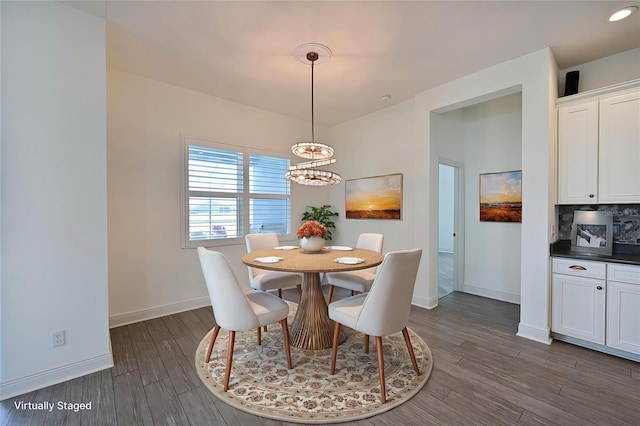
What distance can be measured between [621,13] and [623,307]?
8.00ft

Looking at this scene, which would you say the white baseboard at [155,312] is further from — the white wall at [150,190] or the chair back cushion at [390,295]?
the chair back cushion at [390,295]

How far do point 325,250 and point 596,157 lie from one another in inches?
111

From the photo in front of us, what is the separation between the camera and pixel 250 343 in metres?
2.66

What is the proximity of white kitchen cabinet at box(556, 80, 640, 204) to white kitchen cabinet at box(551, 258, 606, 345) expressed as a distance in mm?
671

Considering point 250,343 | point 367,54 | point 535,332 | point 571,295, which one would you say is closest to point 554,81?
point 367,54

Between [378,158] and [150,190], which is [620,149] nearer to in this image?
[378,158]

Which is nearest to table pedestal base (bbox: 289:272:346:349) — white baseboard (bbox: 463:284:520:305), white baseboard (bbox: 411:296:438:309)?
white baseboard (bbox: 411:296:438:309)

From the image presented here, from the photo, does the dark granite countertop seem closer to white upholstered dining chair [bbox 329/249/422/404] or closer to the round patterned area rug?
the round patterned area rug

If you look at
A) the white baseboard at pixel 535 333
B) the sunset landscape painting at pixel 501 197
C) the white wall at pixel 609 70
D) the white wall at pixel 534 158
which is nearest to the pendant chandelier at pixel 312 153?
the white wall at pixel 534 158

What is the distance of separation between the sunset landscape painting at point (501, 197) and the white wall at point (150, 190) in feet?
12.8

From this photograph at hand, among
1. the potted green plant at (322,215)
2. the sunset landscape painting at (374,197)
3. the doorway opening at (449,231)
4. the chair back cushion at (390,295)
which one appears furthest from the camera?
the potted green plant at (322,215)

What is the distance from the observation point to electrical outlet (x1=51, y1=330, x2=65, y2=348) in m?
2.04

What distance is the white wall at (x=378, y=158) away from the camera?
3.96 meters

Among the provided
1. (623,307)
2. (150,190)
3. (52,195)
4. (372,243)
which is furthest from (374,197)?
(52,195)
